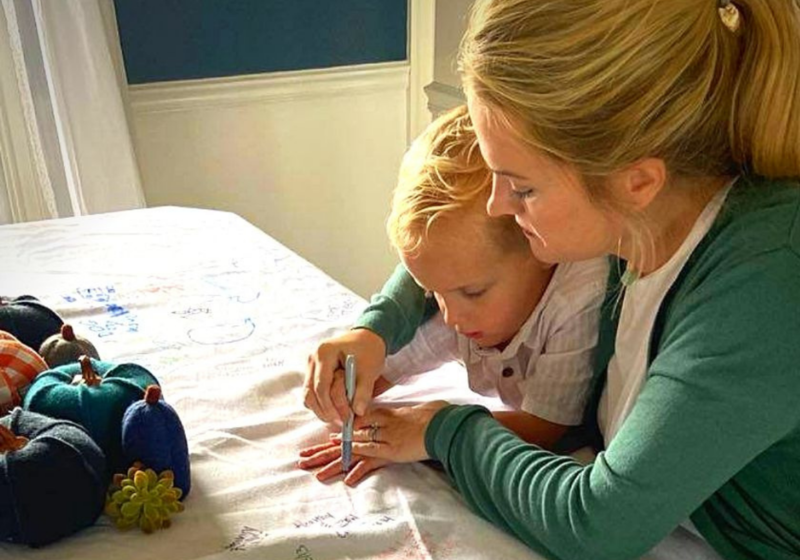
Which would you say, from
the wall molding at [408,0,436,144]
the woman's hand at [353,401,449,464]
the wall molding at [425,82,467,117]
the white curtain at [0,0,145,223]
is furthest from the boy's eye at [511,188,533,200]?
the wall molding at [408,0,436,144]

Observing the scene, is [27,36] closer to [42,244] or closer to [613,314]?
[42,244]

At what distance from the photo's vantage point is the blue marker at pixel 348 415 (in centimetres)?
92

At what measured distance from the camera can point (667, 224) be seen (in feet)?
2.73

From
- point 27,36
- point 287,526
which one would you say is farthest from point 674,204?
point 27,36

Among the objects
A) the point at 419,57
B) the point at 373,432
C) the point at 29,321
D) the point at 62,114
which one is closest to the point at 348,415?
the point at 373,432

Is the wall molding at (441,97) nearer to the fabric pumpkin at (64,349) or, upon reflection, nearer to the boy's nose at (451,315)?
the boy's nose at (451,315)

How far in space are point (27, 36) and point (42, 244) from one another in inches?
27.6

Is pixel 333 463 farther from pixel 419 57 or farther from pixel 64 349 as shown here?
pixel 419 57

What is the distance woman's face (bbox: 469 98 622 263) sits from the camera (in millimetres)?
775

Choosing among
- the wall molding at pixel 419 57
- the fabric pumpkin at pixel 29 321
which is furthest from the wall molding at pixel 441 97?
the fabric pumpkin at pixel 29 321

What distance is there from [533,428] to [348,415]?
205mm

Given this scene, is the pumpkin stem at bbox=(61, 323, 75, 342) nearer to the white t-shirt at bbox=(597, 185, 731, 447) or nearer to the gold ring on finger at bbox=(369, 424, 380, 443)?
the gold ring on finger at bbox=(369, 424, 380, 443)

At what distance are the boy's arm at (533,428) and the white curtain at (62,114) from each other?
143cm

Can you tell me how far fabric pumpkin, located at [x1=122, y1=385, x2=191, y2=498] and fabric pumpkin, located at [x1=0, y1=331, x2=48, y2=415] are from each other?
14cm
